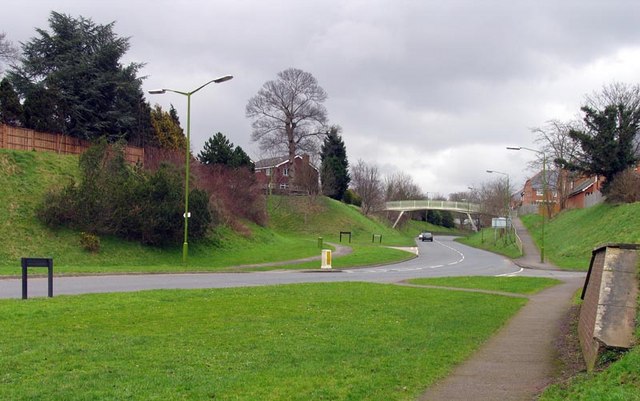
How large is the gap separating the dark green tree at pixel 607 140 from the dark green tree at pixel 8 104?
1635 inches

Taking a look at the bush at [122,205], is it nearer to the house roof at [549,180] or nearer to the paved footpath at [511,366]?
the paved footpath at [511,366]

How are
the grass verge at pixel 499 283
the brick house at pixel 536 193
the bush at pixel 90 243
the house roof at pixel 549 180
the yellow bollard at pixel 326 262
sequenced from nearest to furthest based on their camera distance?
the grass verge at pixel 499 283
the bush at pixel 90 243
the yellow bollard at pixel 326 262
the brick house at pixel 536 193
the house roof at pixel 549 180

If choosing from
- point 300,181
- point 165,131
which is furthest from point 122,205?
point 300,181

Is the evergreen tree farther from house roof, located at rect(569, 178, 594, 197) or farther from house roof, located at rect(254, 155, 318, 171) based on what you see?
house roof, located at rect(569, 178, 594, 197)

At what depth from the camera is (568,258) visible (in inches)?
1758

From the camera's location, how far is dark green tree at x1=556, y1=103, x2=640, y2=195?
167ft

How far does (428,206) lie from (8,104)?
73.9 meters

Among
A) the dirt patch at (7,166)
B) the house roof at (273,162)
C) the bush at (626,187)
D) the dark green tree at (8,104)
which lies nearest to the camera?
the dirt patch at (7,166)

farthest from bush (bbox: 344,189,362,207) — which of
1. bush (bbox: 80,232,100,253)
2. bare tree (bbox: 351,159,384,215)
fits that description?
bush (bbox: 80,232,100,253)

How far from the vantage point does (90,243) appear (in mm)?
34188

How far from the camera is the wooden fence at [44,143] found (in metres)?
42.5

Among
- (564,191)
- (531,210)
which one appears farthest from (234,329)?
(531,210)

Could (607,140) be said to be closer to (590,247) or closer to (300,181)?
(590,247)

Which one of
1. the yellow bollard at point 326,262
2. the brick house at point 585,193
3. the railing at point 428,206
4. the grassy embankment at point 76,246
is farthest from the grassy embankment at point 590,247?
the railing at point 428,206
